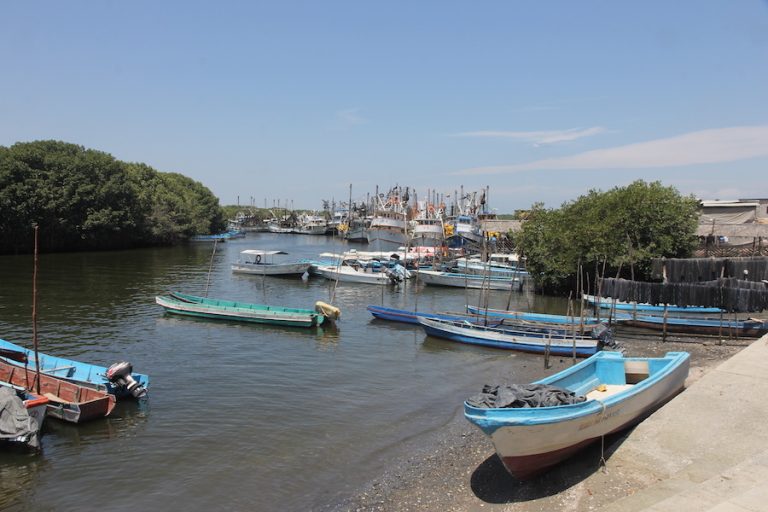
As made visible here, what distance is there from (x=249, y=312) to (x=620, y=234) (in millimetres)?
25288

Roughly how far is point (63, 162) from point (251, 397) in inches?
2519

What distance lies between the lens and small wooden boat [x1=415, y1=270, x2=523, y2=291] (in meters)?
45.6

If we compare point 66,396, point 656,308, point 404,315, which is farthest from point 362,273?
point 66,396

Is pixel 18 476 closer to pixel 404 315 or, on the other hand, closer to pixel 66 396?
pixel 66 396

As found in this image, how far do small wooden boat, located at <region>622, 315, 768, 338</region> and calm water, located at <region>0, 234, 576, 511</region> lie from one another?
7.93m

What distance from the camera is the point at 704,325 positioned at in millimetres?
26828

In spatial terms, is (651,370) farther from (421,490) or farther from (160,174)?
(160,174)

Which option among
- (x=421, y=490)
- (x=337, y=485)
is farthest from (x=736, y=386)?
(x=337, y=485)

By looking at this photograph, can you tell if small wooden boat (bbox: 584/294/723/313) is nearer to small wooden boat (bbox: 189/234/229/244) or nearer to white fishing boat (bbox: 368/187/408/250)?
white fishing boat (bbox: 368/187/408/250)

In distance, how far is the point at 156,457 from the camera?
14555 millimetres

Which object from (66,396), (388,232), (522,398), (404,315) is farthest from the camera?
(388,232)

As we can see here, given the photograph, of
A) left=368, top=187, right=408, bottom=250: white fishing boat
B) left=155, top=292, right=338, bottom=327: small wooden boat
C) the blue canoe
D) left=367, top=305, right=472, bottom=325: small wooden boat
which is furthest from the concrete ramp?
left=368, top=187, right=408, bottom=250: white fishing boat

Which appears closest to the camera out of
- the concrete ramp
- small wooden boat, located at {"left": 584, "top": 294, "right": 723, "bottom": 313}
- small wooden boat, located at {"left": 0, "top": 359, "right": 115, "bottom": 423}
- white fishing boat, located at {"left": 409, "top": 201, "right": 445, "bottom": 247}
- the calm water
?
the concrete ramp

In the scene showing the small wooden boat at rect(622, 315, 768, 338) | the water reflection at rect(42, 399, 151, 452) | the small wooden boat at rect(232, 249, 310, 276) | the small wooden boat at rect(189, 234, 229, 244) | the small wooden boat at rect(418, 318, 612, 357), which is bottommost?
the water reflection at rect(42, 399, 151, 452)
